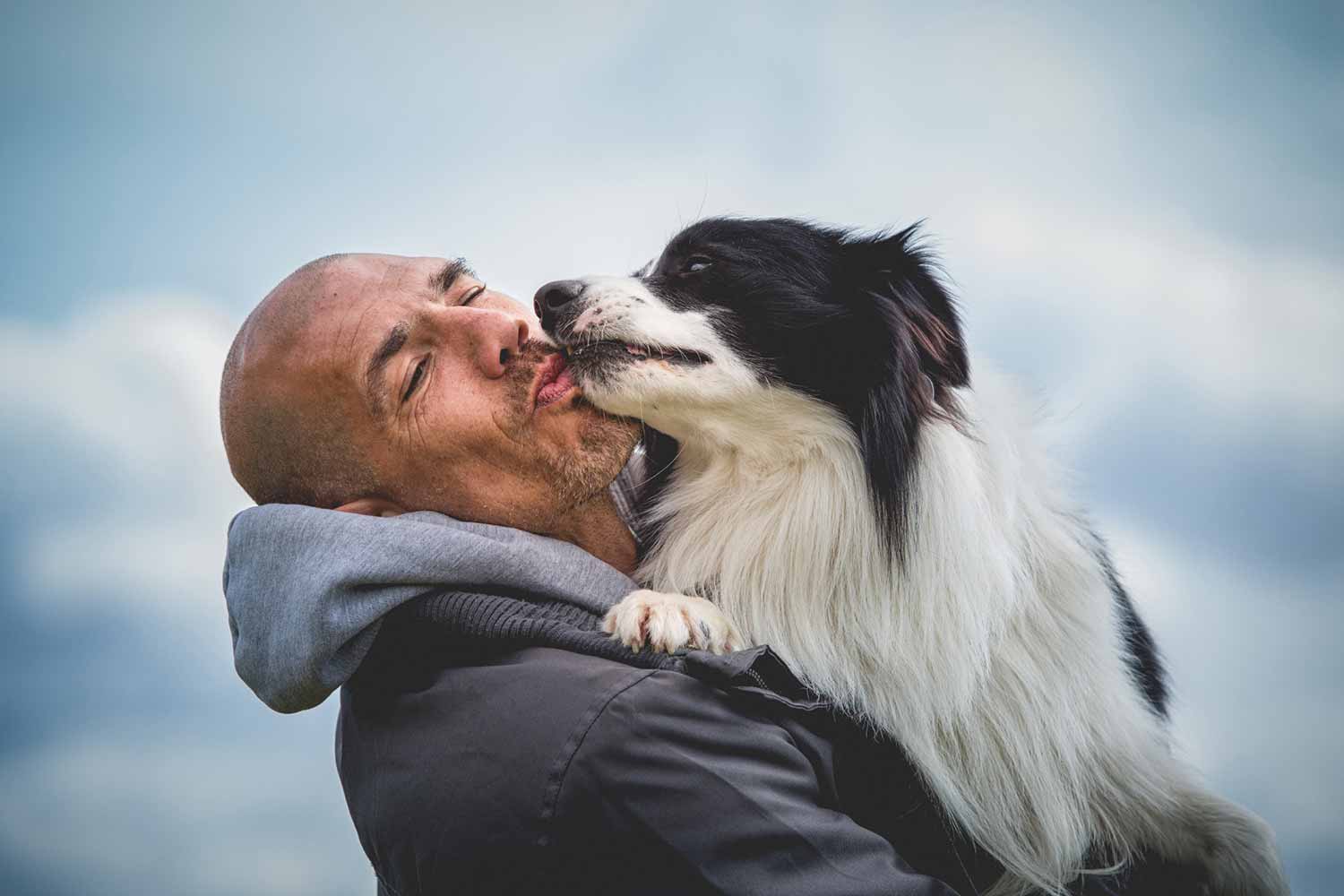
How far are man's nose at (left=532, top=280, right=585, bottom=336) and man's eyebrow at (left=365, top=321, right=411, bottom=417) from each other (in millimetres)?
318

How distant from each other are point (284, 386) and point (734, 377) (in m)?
0.97

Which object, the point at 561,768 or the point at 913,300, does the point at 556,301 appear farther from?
the point at 561,768

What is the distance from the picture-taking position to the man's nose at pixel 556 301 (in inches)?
92.3

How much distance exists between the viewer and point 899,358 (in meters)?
2.31

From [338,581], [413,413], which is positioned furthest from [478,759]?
[413,413]

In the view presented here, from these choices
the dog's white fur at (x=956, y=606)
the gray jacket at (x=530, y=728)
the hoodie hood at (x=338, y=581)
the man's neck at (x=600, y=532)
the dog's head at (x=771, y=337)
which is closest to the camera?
the gray jacket at (x=530, y=728)

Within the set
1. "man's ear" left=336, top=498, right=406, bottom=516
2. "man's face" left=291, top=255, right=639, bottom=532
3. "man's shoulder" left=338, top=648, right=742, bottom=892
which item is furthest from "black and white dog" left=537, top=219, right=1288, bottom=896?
"man's ear" left=336, top=498, right=406, bottom=516

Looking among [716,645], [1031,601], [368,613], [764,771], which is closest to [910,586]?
[1031,601]

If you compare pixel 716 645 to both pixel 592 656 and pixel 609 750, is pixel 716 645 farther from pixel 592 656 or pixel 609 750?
pixel 609 750

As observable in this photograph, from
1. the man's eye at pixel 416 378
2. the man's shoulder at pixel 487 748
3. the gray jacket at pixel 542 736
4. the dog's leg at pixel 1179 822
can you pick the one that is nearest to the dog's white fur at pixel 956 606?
the dog's leg at pixel 1179 822

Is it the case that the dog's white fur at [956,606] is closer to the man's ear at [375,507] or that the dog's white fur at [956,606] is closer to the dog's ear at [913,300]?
the dog's ear at [913,300]

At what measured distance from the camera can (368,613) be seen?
1871 mm

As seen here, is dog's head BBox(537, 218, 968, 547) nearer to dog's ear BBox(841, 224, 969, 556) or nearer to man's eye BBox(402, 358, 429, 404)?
dog's ear BBox(841, 224, 969, 556)

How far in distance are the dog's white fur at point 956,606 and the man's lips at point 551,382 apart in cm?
11
